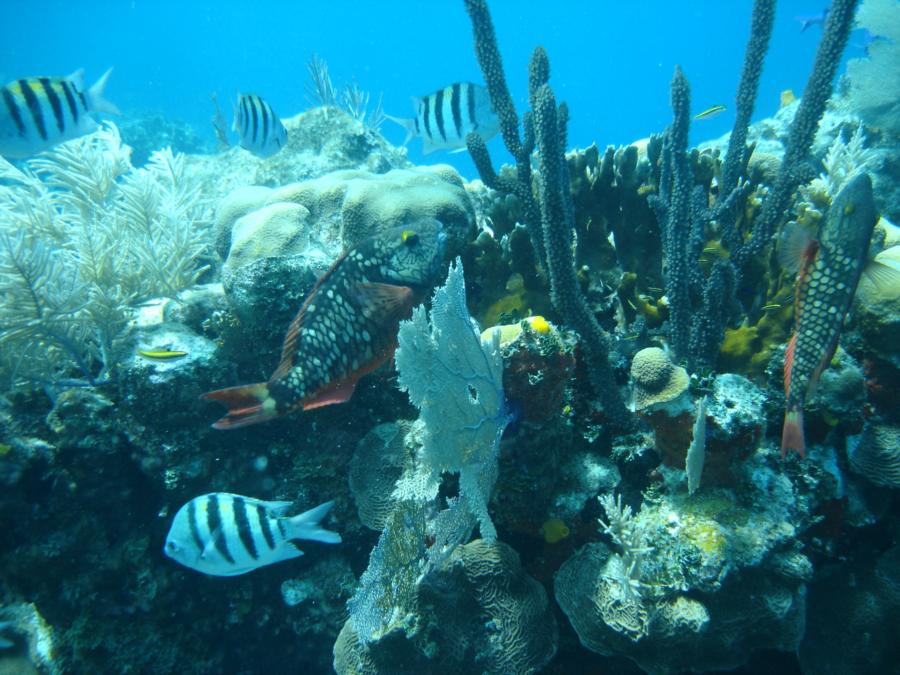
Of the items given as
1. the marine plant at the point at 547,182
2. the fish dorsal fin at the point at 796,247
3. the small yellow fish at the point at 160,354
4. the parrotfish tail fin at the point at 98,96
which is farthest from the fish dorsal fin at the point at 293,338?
the parrotfish tail fin at the point at 98,96

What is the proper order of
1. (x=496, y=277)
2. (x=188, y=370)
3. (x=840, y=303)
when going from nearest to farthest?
(x=840, y=303) < (x=188, y=370) < (x=496, y=277)

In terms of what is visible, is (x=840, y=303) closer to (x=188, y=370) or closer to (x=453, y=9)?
(x=188, y=370)

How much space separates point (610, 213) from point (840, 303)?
190cm

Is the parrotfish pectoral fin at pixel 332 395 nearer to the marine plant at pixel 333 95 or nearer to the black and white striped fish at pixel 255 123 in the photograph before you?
the black and white striped fish at pixel 255 123

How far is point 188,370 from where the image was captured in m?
3.42

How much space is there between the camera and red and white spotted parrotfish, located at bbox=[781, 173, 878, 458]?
103 inches

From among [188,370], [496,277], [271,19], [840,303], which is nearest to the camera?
[840,303]

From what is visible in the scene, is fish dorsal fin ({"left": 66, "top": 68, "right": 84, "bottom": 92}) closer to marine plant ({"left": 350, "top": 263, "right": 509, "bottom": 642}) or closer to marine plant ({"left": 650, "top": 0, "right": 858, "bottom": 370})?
marine plant ({"left": 350, "top": 263, "right": 509, "bottom": 642})

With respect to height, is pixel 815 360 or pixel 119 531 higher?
pixel 815 360

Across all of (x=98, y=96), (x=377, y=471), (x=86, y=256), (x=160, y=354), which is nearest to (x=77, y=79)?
(x=98, y=96)

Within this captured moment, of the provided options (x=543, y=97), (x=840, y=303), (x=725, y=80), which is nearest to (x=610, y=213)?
(x=543, y=97)

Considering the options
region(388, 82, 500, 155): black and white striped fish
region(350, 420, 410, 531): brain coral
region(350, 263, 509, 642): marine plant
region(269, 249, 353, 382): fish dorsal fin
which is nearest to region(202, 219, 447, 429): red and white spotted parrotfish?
region(269, 249, 353, 382): fish dorsal fin

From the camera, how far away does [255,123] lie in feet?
17.9

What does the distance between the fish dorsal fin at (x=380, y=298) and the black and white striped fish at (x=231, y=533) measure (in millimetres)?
1206
